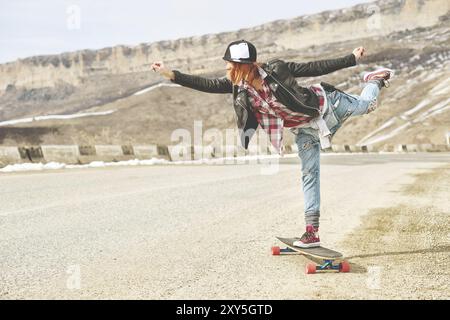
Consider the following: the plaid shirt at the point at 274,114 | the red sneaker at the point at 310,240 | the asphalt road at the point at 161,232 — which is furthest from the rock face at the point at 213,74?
the asphalt road at the point at 161,232

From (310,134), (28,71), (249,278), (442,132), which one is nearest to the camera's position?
(249,278)

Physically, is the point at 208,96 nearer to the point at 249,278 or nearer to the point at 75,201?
the point at 75,201

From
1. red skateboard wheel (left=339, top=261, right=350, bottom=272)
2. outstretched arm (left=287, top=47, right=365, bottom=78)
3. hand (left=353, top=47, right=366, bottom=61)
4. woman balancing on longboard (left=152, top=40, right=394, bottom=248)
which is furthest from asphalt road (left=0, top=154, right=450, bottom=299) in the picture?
hand (left=353, top=47, right=366, bottom=61)

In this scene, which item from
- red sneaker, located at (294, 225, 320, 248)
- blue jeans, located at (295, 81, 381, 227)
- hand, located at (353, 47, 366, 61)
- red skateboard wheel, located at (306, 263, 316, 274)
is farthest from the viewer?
red sneaker, located at (294, 225, 320, 248)

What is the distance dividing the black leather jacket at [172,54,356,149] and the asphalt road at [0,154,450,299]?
128 centimetres

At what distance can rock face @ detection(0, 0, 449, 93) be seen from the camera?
14450 centimetres

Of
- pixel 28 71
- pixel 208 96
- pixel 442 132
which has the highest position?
pixel 28 71

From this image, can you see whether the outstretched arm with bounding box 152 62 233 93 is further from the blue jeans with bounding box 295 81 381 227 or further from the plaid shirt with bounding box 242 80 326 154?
the blue jeans with bounding box 295 81 381 227

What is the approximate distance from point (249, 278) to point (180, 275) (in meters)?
0.57

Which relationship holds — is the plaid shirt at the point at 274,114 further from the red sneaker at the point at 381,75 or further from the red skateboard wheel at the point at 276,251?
the red skateboard wheel at the point at 276,251

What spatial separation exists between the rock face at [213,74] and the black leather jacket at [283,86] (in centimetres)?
107

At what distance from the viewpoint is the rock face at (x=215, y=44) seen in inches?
5689

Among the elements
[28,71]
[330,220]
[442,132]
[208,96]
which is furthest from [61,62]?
[330,220]
